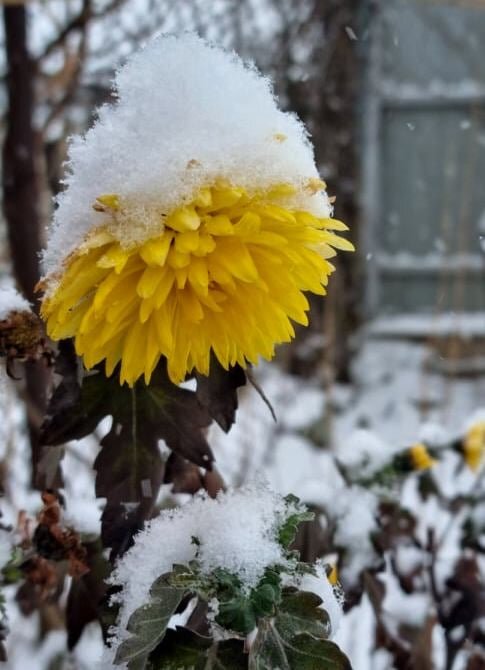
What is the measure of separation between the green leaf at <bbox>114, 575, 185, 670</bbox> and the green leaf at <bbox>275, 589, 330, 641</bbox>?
48mm

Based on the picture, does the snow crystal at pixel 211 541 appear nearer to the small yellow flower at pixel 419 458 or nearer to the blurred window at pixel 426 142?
the small yellow flower at pixel 419 458

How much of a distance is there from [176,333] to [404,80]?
4235 millimetres

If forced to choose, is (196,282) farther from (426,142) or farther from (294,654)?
(426,142)

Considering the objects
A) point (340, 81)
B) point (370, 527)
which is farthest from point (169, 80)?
point (340, 81)

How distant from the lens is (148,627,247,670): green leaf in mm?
346

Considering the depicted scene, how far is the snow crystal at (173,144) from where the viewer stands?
362 millimetres

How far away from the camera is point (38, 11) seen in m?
1.90

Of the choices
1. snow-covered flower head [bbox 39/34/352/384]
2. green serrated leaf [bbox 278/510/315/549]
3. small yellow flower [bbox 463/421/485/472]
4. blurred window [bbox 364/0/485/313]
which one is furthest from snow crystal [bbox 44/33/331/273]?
blurred window [bbox 364/0/485/313]

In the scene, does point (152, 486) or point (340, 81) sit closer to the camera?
point (152, 486)

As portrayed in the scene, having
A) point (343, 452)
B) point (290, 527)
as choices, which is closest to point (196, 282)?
point (290, 527)

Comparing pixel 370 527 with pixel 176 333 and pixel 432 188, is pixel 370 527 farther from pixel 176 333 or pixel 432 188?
pixel 432 188

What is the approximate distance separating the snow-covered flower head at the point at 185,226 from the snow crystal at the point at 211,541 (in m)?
0.08

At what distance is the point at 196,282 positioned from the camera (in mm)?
349

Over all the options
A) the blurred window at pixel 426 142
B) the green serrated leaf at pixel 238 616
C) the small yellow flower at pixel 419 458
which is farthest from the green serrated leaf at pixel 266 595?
the blurred window at pixel 426 142
